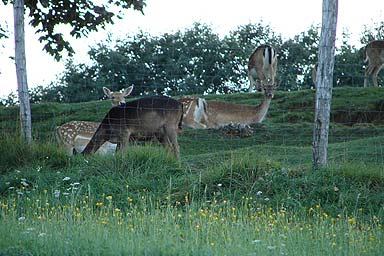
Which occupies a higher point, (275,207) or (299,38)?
(299,38)

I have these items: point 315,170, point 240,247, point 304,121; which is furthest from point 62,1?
point 304,121

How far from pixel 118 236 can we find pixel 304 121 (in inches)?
480

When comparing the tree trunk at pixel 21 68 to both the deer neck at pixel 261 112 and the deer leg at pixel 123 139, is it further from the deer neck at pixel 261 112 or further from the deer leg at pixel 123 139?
the deer neck at pixel 261 112

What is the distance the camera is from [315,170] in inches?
435

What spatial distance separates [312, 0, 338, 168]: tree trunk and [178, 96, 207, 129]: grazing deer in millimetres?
7764

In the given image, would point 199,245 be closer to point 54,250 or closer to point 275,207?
point 54,250

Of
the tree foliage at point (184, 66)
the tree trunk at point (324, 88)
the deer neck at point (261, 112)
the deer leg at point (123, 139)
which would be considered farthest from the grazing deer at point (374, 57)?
the tree trunk at point (324, 88)

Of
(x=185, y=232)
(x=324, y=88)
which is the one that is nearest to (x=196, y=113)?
(x=324, y=88)

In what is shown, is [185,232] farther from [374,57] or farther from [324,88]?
[374,57]

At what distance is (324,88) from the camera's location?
11.3 metres

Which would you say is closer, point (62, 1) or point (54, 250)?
point (54, 250)

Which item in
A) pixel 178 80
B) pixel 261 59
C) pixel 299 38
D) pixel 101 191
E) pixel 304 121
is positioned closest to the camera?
pixel 101 191

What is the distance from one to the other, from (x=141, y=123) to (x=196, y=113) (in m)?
5.16

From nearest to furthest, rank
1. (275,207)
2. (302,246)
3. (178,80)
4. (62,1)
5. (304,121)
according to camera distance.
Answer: (302,246) → (275,207) → (62,1) → (304,121) → (178,80)
